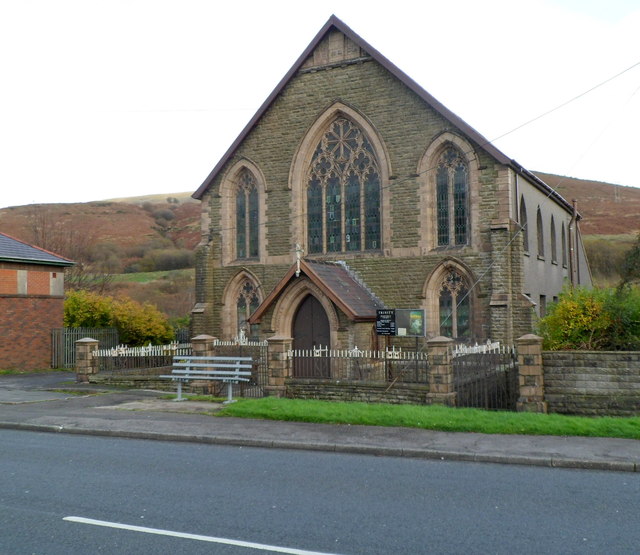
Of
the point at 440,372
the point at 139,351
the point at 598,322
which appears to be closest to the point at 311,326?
the point at 139,351

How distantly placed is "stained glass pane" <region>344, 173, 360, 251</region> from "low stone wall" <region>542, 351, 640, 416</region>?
413 inches

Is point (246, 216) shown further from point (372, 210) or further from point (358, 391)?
point (358, 391)

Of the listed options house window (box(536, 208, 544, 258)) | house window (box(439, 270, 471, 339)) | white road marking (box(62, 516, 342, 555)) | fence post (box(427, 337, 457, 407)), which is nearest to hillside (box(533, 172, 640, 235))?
house window (box(536, 208, 544, 258))

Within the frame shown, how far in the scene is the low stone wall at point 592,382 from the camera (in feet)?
43.7

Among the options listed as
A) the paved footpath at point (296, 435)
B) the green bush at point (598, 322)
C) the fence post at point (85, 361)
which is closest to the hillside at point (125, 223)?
the fence post at point (85, 361)

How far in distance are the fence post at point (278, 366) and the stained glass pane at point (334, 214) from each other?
297 inches

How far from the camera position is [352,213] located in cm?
2370

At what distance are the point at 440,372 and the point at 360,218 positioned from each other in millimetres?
9565

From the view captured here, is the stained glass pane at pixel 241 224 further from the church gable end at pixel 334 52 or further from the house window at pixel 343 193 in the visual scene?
the church gable end at pixel 334 52

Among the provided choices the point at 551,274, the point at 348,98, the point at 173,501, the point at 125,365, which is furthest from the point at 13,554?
the point at 551,274

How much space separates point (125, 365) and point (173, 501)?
48.6 ft

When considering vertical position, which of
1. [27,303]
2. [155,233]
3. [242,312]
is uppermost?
[155,233]

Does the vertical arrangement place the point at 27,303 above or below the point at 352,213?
below

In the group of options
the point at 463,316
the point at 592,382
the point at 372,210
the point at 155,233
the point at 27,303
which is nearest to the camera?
the point at 592,382
